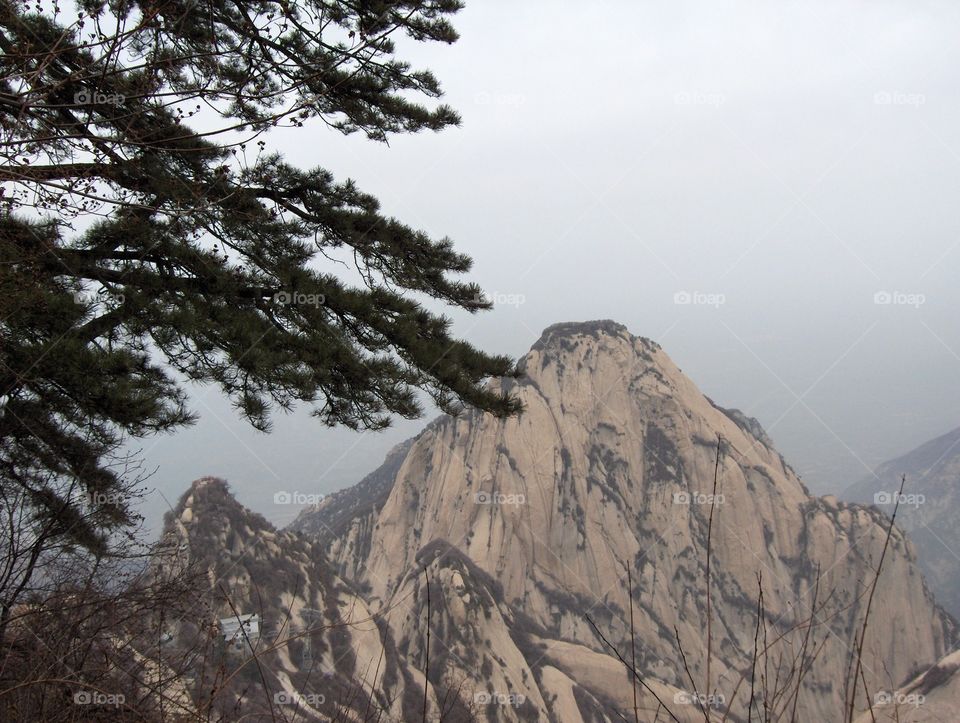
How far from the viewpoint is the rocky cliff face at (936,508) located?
238ft

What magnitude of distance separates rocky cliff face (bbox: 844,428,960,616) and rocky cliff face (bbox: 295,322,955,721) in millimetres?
43285

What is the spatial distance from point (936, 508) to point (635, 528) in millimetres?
74420

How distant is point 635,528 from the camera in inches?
1282

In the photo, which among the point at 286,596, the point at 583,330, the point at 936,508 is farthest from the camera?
the point at 936,508

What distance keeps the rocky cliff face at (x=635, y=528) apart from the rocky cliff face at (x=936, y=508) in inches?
1704

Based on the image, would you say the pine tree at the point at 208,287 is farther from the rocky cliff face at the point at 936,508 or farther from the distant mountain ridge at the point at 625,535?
the rocky cliff face at the point at 936,508

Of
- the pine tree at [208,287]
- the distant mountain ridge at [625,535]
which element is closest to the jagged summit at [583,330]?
the distant mountain ridge at [625,535]

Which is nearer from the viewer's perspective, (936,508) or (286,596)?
(286,596)

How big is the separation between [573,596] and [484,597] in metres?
9.03

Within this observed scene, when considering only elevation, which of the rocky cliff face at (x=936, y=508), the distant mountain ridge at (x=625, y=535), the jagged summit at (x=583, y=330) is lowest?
the rocky cliff face at (x=936, y=508)

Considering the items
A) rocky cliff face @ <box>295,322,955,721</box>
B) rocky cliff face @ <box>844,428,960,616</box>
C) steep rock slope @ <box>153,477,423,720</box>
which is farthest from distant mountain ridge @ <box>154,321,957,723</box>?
rocky cliff face @ <box>844,428,960,616</box>

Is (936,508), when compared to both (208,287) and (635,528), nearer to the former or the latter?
(635,528)

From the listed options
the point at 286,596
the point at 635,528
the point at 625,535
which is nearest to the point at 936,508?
the point at 635,528

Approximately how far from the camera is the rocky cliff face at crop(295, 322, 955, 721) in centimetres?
2919
